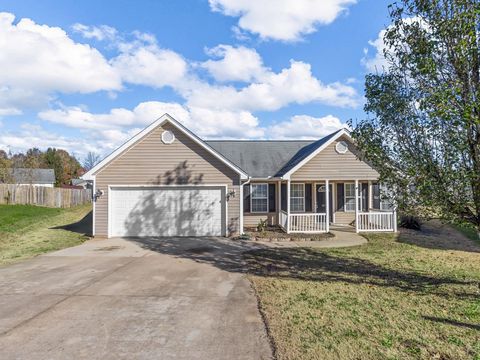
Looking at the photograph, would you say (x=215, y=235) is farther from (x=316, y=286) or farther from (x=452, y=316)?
(x=452, y=316)

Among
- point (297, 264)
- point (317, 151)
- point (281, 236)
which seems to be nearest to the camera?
point (297, 264)

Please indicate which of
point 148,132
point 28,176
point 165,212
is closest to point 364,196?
point 165,212

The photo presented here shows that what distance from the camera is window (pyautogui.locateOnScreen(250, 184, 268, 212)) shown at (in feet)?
57.7

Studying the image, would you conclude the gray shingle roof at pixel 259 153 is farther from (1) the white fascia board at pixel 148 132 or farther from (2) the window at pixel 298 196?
(1) the white fascia board at pixel 148 132

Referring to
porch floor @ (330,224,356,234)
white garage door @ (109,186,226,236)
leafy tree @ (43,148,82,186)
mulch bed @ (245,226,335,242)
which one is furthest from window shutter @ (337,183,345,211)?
leafy tree @ (43,148,82,186)

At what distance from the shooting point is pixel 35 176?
4388 centimetres

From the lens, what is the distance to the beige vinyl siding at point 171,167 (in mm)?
14711

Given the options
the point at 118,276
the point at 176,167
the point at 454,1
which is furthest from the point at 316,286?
the point at 176,167

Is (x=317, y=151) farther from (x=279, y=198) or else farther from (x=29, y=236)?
(x=29, y=236)

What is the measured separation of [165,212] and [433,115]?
11.5 metres

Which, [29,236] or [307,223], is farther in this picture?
[307,223]

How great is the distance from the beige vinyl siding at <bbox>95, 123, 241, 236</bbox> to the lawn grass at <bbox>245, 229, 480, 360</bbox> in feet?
15.3

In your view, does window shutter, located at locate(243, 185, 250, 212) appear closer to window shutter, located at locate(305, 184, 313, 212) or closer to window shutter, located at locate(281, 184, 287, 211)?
window shutter, located at locate(281, 184, 287, 211)

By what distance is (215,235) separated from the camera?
49.0ft
